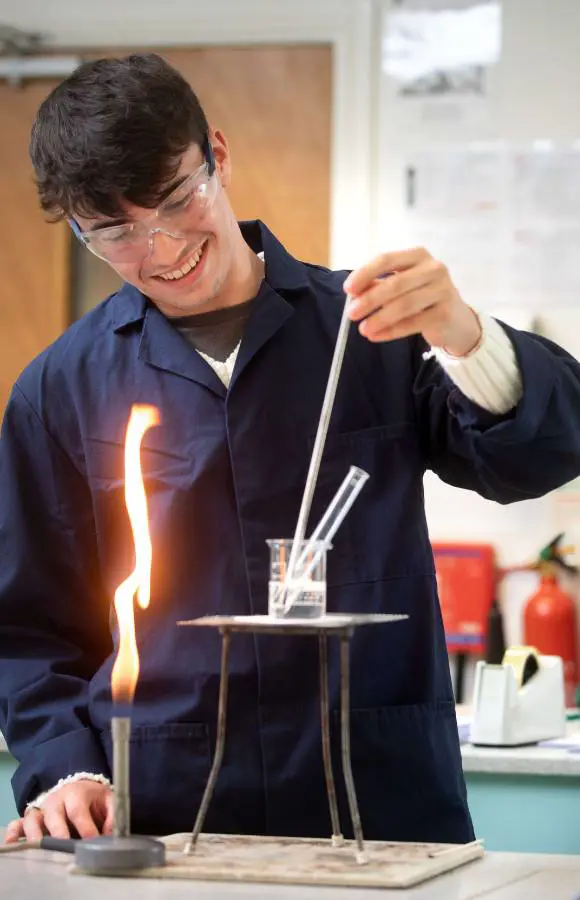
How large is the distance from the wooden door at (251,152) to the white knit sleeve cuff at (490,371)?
193 centimetres

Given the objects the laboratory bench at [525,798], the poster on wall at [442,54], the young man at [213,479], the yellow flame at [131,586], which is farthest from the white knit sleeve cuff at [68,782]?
the poster on wall at [442,54]

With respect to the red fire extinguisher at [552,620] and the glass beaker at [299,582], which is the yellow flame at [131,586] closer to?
the glass beaker at [299,582]

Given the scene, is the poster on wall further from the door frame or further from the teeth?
the teeth

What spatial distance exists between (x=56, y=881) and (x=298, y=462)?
1.88ft

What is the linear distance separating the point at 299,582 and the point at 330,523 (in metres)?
0.21

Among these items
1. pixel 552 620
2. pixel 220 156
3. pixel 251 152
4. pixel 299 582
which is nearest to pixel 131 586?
pixel 299 582

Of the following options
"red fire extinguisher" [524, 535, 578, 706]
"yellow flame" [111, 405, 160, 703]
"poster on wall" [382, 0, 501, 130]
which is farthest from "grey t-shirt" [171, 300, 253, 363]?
"poster on wall" [382, 0, 501, 130]

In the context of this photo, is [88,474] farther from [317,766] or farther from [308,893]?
[308,893]

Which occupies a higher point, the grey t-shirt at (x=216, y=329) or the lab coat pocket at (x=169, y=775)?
the grey t-shirt at (x=216, y=329)

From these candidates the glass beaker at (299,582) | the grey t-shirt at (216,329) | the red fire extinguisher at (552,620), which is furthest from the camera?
the red fire extinguisher at (552,620)

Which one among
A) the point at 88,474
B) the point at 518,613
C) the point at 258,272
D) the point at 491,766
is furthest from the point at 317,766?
the point at 518,613

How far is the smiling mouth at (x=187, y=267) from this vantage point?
1.49 metres

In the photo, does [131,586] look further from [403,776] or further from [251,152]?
[251,152]

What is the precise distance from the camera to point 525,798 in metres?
2.33
